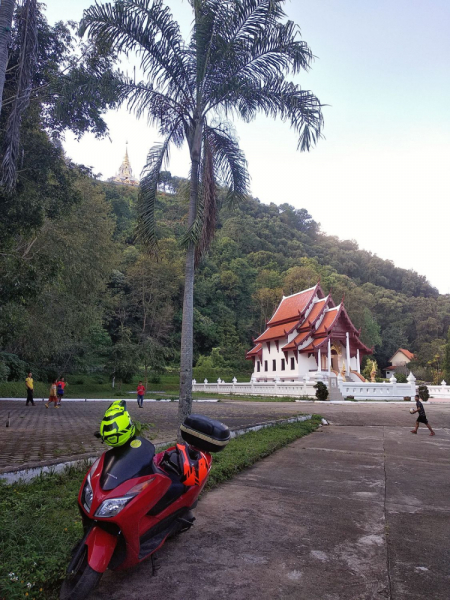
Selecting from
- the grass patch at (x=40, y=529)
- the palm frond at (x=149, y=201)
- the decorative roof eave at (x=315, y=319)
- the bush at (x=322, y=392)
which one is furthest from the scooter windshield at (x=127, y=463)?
the decorative roof eave at (x=315, y=319)

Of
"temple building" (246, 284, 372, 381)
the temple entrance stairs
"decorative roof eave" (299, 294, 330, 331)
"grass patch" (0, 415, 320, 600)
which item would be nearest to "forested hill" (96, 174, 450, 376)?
"temple building" (246, 284, 372, 381)

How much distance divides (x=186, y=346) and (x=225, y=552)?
4693mm

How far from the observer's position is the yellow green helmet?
2744 millimetres

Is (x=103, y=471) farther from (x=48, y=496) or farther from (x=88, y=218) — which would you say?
(x=88, y=218)

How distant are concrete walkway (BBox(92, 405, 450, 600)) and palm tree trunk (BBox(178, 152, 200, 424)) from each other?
5.74ft

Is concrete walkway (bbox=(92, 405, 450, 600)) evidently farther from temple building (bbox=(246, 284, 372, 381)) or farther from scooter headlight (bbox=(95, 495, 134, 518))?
temple building (bbox=(246, 284, 372, 381))

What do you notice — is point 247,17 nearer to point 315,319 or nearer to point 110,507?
point 110,507

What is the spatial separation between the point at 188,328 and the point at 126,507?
542 cm

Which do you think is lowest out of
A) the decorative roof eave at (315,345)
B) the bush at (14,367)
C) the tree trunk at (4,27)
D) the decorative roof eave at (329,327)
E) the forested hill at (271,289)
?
the bush at (14,367)

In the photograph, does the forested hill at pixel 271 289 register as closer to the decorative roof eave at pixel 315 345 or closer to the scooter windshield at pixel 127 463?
the decorative roof eave at pixel 315 345

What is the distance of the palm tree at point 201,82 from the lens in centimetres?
808

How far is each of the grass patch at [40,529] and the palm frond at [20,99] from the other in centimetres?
559

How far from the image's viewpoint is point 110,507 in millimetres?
2514

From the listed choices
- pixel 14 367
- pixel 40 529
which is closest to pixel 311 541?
pixel 40 529
